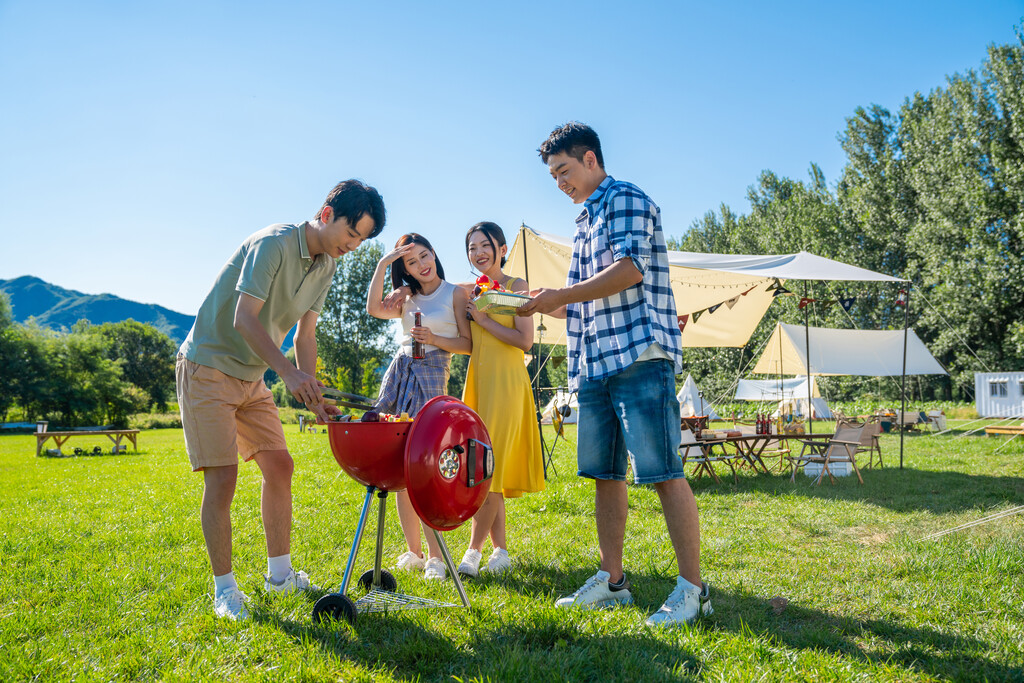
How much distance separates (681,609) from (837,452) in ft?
20.8

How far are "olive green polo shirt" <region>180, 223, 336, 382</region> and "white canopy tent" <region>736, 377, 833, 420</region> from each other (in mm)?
21102

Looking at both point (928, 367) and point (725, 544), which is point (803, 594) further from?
point (928, 367)

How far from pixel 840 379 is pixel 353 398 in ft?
115

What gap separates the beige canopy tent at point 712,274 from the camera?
26.0 ft

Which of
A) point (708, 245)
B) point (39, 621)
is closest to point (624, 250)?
point (39, 621)

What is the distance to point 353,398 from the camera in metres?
2.40

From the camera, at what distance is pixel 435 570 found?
313 cm

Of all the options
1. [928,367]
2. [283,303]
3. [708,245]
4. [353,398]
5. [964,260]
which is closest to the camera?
[353,398]

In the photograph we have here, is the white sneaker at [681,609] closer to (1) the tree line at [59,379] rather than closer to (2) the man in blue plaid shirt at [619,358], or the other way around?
(2) the man in blue plaid shirt at [619,358]

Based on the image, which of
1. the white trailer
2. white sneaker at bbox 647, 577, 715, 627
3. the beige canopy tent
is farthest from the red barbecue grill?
the white trailer

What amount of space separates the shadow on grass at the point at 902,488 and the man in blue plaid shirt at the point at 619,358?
416 cm

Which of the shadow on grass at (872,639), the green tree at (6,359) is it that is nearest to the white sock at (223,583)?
the shadow on grass at (872,639)

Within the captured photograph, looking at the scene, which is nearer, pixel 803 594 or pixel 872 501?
pixel 803 594

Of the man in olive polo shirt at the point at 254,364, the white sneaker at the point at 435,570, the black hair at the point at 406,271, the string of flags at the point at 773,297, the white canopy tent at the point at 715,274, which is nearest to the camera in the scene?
the man in olive polo shirt at the point at 254,364
